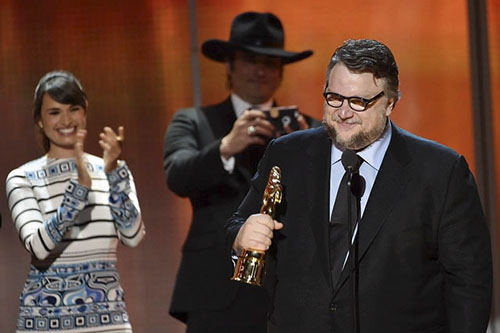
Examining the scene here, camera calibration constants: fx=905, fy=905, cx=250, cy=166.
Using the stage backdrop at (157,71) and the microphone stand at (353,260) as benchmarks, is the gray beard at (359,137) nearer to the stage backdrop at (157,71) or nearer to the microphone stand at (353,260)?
the microphone stand at (353,260)

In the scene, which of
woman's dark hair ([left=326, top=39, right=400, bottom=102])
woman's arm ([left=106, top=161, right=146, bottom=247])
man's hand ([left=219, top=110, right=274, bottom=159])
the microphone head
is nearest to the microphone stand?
the microphone head

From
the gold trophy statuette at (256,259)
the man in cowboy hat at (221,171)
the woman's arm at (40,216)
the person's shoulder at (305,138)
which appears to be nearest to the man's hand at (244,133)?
the man in cowboy hat at (221,171)

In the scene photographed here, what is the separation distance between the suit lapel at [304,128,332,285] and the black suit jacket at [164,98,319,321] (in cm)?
127

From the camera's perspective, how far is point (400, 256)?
2689 mm

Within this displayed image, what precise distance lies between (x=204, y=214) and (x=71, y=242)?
814mm

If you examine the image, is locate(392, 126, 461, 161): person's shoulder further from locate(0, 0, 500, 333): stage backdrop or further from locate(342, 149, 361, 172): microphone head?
locate(0, 0, 500, 333): stage backdrop

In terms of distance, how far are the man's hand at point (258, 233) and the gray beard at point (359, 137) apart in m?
0.35

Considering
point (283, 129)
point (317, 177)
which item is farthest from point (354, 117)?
point (283, 129)

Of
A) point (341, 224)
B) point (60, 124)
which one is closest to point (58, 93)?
point (60, 124)

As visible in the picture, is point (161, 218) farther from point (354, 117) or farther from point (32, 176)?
point (354, 117)

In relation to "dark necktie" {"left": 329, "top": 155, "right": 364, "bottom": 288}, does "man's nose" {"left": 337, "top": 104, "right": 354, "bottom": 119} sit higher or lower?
higher

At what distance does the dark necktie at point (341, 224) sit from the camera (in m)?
2.70

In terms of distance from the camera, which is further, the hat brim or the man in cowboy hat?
the hat brim

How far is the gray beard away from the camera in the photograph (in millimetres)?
2715
